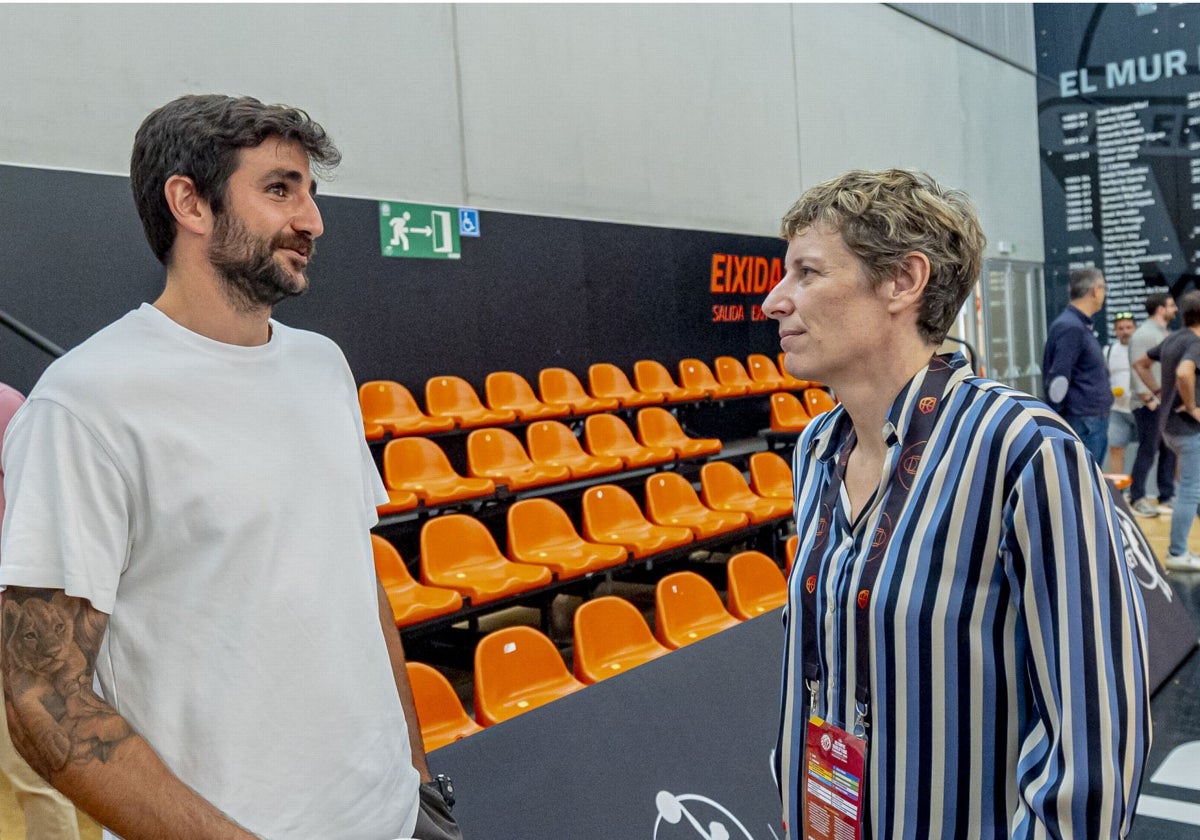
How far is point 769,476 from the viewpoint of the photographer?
6.38 m

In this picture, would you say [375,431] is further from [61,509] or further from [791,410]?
[61,509]

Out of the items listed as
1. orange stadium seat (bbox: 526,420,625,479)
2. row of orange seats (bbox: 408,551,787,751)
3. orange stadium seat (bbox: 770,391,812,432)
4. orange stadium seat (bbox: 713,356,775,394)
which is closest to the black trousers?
orange stadium seat (bbox: 770,391,812,432)

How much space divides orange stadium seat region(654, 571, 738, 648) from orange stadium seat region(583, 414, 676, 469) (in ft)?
7.02

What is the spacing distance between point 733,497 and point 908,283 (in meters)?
4.88

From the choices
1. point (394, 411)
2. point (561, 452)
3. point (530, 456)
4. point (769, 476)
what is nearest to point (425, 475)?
point (394, 411)

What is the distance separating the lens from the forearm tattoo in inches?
40.4

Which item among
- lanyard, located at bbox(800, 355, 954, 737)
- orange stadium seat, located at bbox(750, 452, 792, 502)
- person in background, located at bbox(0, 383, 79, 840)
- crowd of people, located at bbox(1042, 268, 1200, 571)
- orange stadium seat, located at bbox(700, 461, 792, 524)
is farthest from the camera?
orange stadium seat, located at bbox(750, 452, 792, 502)

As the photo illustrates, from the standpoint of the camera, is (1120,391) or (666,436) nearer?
(666,436)

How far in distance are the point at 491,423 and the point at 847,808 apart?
16.1 ft

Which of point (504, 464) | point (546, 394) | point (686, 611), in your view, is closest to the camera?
point (686, 611)

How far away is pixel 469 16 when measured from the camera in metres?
6.62

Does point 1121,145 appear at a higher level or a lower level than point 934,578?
higher

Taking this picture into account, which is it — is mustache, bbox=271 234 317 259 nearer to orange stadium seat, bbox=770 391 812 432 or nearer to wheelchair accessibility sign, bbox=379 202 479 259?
wheelchair accessibility sign, bbox=379 202 479 259

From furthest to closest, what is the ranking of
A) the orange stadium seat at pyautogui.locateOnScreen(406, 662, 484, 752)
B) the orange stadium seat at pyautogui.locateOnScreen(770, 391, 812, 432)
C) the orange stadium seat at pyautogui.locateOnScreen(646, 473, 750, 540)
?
the orange stadium seat at pyautogui.locateOnScreen(770, 391, 812, 432) → the orange stadium seat at pyautogui.locateOnScreen(646, 473, 750, 540) → the orange stadium seat at pyautogui.locateOnScreen(406, 662, 484, 752)
